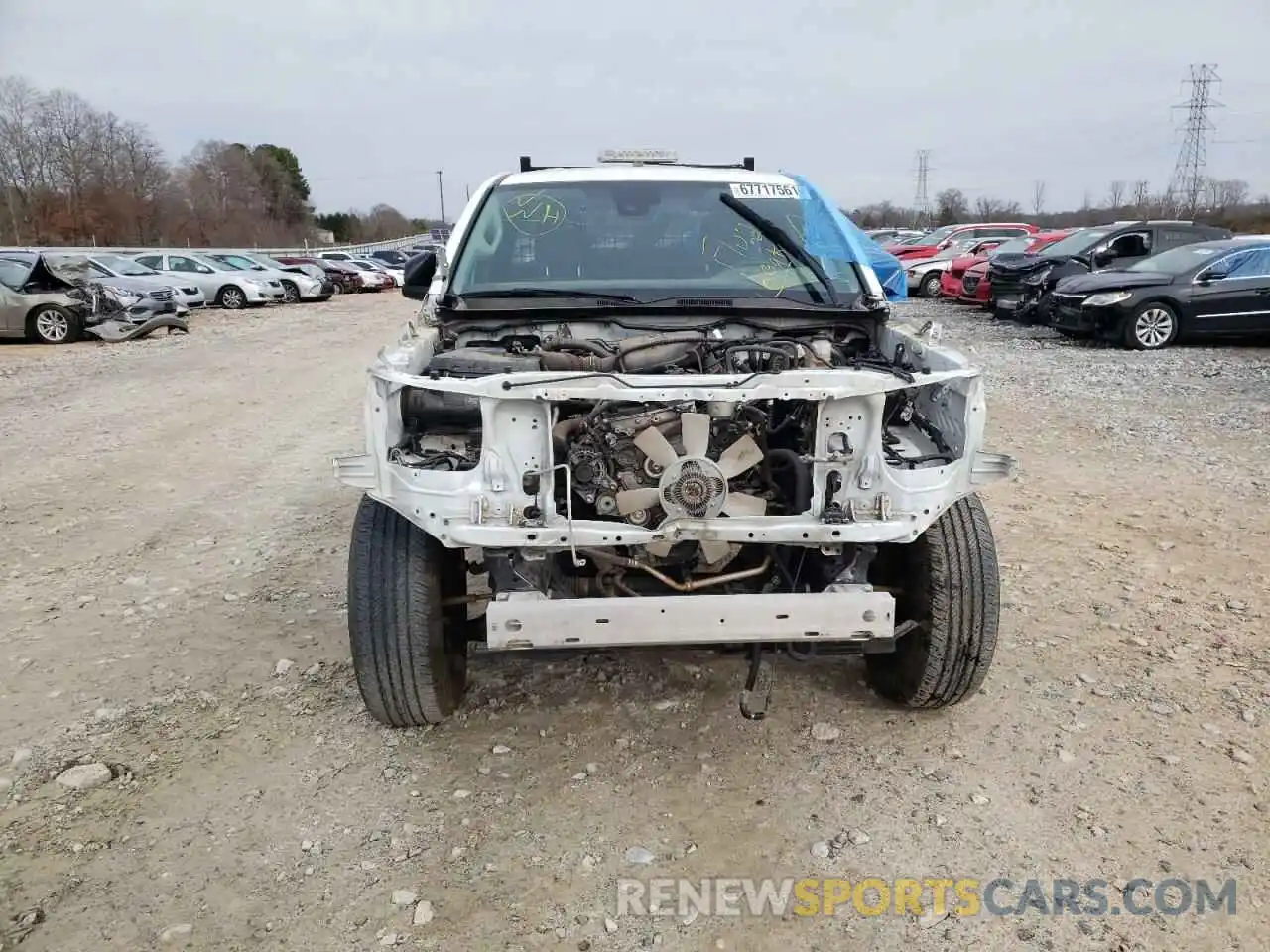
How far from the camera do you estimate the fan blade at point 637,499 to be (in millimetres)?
2736

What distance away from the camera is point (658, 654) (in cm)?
362

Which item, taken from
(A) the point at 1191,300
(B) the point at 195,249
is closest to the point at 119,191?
(B) the point at 195,249

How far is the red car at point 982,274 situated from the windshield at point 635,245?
1352 centimetres

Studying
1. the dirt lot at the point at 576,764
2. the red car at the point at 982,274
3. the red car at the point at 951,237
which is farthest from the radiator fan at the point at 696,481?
the red car at the point at 951,237

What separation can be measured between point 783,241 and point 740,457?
1676 millimetres

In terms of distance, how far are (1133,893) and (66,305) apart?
52.9ft

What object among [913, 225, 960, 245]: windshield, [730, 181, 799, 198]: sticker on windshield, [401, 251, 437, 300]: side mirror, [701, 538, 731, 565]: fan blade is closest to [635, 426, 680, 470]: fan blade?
[701, 538, 731, 565]: fan blade

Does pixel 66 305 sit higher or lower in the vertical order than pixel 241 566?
higher

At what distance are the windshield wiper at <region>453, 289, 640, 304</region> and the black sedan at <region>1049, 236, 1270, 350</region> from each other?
10.0 metres

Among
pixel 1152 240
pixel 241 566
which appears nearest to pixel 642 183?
pixel 241 566

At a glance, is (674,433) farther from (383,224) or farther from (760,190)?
(383,224)

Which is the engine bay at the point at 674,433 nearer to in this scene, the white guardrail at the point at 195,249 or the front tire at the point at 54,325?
the front tire at the point at 54,325

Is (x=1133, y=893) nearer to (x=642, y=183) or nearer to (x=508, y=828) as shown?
(x=508, y=828)

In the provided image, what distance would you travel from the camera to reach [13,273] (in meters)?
14.5
